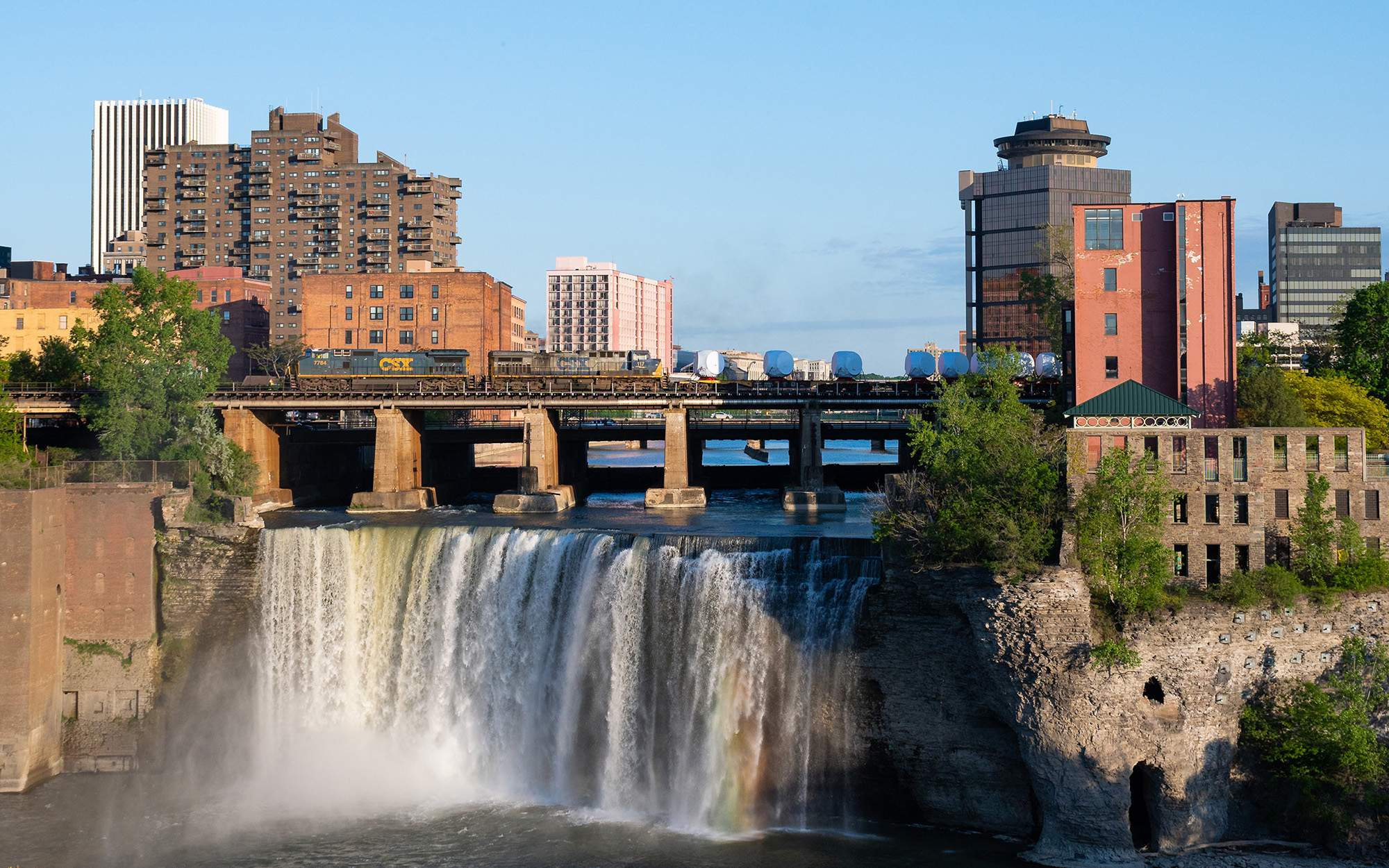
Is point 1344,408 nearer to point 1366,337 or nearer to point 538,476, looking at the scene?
point 1366,337

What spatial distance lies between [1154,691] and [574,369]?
179 ft

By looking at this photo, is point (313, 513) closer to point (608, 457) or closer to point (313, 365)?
point (313, 365)

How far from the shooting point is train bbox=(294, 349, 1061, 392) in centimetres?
8225

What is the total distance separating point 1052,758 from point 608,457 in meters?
151

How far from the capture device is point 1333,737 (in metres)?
35.3

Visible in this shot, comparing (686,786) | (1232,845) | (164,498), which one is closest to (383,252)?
(164,498)

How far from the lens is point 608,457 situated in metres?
184

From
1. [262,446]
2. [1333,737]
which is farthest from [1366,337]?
[262,446]

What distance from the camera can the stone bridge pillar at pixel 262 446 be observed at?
73438mm

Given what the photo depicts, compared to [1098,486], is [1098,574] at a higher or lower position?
lower

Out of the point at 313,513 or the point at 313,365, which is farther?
the point at 313,365

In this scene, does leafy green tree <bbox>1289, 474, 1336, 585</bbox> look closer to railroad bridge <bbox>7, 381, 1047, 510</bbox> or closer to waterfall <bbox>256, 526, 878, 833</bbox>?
waterfall <bbox>256, 526, 878, 833</bbox>

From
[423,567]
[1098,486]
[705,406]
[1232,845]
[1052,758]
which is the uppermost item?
[705,406]

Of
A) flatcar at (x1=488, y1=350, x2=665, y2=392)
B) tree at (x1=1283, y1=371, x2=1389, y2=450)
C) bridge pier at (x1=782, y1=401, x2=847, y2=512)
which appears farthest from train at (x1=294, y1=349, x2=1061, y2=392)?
tree at (x1=1283, y1=371, x2=1389, y2=450)
